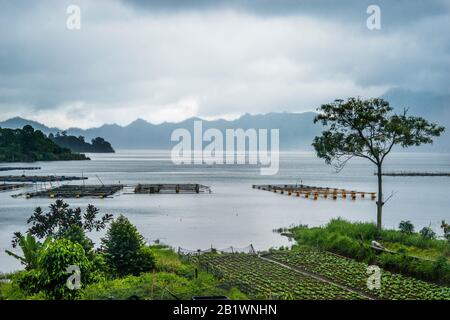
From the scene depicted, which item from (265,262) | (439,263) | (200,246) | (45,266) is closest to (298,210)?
(200,246)

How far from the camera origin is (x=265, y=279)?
569 inches

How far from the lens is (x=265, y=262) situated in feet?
57.2

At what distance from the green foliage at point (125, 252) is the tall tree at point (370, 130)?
932 centimetres

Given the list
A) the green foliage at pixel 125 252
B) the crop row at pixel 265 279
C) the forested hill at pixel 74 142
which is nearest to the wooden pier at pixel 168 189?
the crop row at pixel 265 279

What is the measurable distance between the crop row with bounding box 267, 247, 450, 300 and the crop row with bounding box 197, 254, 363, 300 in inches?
25.8

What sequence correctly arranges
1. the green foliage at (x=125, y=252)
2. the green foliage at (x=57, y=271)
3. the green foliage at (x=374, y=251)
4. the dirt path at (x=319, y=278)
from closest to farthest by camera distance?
the green foliage at (x=57, y=271)
the dirt path at (x=319, y=278)
the green foliage at (x=125, y=252)
the green foliage at (x=374, y=251)

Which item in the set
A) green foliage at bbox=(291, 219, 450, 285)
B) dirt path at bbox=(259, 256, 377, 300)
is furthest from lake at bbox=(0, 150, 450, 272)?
dirt path at bbox=(259, 256, 377, 300)

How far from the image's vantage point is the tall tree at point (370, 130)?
20469 mm

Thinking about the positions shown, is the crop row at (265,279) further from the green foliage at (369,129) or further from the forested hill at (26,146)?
the forested hill at (26,146)

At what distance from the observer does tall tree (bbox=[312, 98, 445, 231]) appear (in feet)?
67.2

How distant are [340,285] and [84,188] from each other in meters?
46.3
